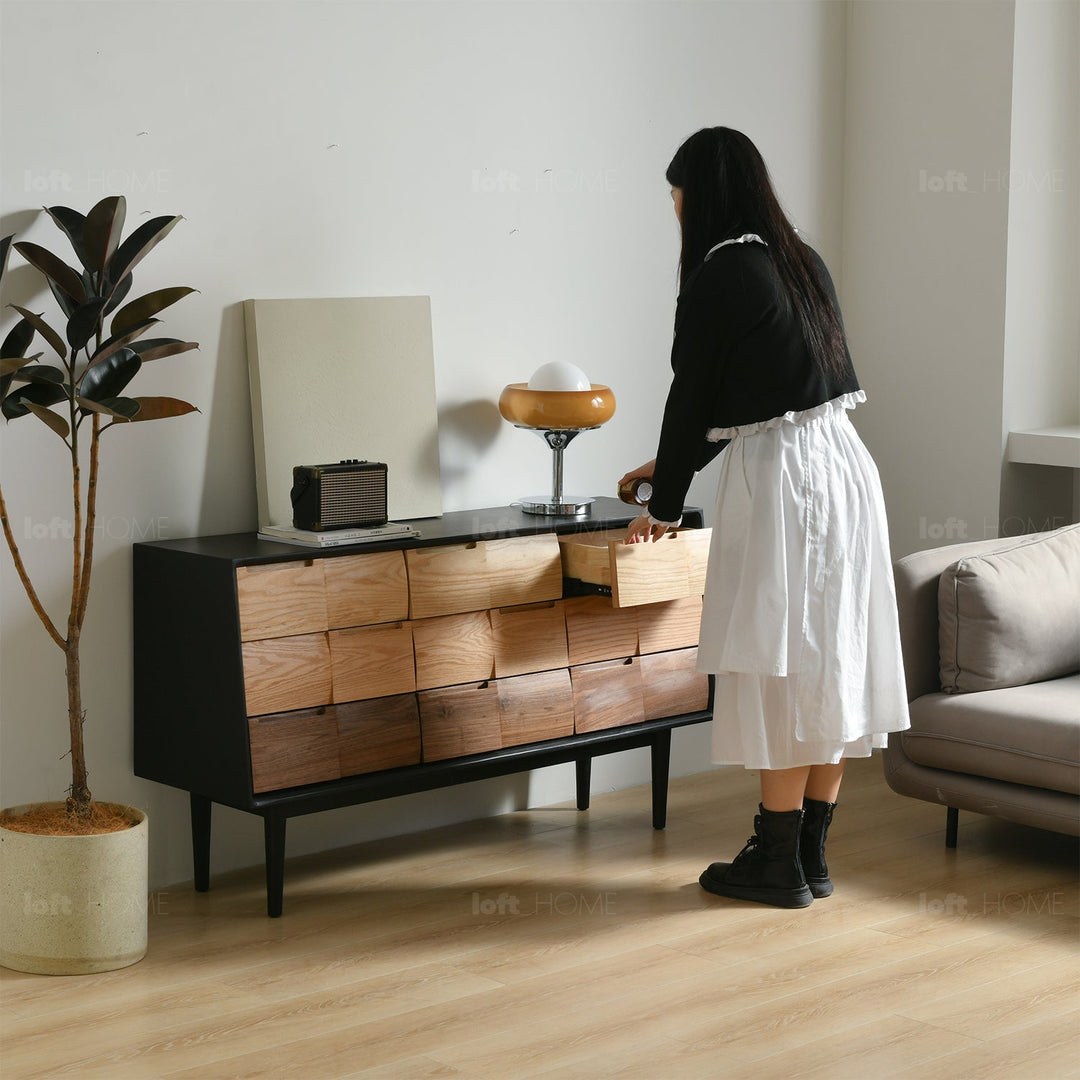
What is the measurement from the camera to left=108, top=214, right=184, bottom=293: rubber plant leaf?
283 centimetres

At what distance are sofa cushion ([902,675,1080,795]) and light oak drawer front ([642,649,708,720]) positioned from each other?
50 centimetres

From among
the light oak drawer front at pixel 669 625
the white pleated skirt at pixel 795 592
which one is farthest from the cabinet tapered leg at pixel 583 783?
the white pleated skirt at pixel 795 592

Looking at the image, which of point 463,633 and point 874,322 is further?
point 874,322

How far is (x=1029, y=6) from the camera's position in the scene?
158 inches

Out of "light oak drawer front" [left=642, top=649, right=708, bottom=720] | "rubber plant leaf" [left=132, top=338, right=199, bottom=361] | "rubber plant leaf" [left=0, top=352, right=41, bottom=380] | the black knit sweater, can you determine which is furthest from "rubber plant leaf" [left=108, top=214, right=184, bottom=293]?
"light oak drawer front" [left=642, top=649, right=708, bottom=720]

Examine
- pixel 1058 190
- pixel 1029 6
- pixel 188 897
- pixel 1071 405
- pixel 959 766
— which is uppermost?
pixel 1029 6

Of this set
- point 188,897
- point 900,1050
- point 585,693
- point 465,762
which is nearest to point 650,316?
point 585,693

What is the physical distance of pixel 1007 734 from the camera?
3232 mm

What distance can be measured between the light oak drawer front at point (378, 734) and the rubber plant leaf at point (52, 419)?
76cm

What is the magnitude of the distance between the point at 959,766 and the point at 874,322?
1604mm

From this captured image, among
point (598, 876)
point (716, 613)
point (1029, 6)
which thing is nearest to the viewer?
point (716, 613)

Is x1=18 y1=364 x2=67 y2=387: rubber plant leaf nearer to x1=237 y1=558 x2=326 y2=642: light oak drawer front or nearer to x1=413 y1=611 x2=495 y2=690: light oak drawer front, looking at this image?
x1=237 y1=558 x2=326 y2=642: light oak drawer front

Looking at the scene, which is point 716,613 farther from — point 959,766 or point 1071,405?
point 1071,405

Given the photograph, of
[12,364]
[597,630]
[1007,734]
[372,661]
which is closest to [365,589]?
[372,661]
